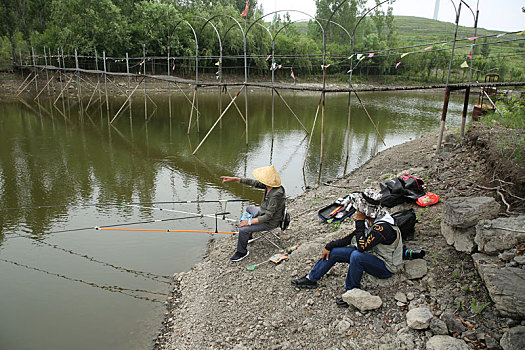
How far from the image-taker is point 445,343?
356cm

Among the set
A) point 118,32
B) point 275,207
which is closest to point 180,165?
point 275,207

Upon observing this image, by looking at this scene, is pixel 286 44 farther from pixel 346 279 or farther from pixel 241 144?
pixel 346 279

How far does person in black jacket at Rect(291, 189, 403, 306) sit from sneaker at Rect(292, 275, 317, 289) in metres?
0.44

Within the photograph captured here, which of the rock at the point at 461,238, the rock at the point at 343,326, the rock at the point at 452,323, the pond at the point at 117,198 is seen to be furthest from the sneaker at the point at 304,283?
the pond at the point at 117,198

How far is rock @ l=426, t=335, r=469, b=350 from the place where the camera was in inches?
138

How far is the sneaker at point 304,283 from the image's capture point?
503 centimetres

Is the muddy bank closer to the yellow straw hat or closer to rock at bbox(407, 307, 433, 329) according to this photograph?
rock at bbox(407, 307, 433, 329)

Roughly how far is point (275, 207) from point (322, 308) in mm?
1889

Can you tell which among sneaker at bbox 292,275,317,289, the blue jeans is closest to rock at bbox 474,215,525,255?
the blue jeans

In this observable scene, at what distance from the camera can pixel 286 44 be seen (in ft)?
164

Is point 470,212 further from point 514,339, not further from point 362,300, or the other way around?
point 362,300

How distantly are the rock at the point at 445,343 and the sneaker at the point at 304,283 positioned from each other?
1.65 meters

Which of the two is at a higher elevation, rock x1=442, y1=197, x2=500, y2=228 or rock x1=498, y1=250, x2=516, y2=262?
rock x1=442, y1=197, x2=500, y2=228

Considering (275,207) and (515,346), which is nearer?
(515,346)
